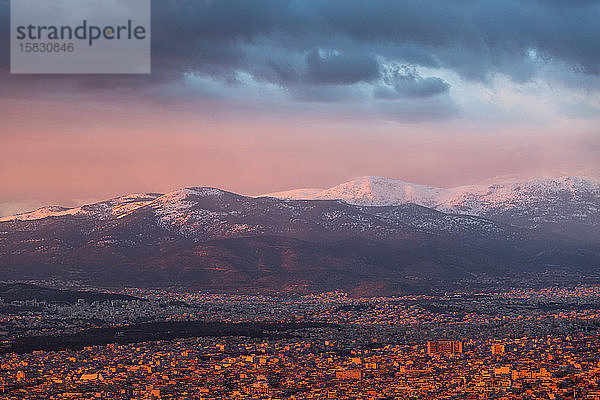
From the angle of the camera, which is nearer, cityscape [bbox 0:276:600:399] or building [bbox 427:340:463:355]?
cityscape [bbox 0:276:600:399]

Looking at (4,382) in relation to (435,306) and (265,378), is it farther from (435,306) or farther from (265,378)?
(435,306)

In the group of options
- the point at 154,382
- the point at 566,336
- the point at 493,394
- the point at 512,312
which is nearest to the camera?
the point at 493,394

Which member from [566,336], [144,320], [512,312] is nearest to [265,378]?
[566,336]

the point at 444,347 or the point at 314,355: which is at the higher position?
the point at 444,347

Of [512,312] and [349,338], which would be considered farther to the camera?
[512,312]

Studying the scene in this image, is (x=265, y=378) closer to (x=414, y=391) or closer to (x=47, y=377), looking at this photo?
(x=414, y=391)

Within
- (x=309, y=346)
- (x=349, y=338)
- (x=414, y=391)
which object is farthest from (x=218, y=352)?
(x=414, y=391)

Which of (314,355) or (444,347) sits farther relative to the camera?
(444,347)

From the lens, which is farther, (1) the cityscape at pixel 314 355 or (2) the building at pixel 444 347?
(2) the building at pixel 444 347

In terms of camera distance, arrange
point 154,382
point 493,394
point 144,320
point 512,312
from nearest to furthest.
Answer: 1. point 493,394
2. point 154,382
3. point 144,320
4. point 512,312
